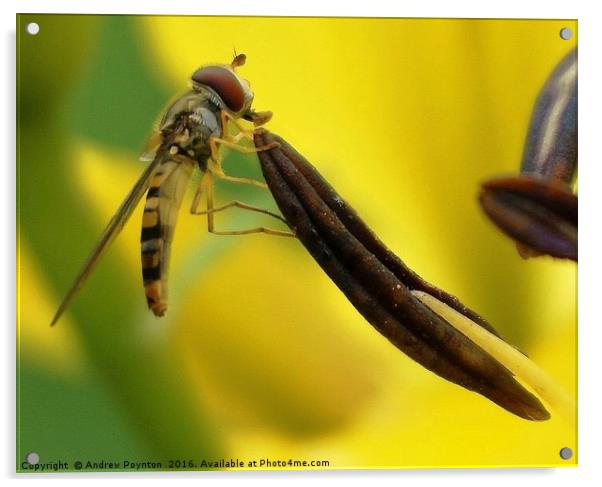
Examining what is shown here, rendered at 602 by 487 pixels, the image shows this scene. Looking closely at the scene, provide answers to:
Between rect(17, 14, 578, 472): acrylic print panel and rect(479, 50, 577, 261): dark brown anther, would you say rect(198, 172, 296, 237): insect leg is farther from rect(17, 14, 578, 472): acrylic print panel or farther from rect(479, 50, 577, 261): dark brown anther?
rect(479, 50, 577, 261): dark brown anther

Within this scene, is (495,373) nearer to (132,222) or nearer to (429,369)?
(429,369)

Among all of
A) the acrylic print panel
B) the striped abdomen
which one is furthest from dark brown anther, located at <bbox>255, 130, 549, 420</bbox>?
the striped abdomen

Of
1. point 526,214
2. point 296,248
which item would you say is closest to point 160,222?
point 296,248

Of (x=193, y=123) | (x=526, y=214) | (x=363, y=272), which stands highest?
(x=193, y=123)

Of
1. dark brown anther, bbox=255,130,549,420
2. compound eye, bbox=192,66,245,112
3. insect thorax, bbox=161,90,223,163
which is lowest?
dark brown anther, bbox=255,130,549,420

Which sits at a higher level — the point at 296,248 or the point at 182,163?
the point at 182,163

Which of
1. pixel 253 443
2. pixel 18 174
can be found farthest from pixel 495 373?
pixel 18 174
